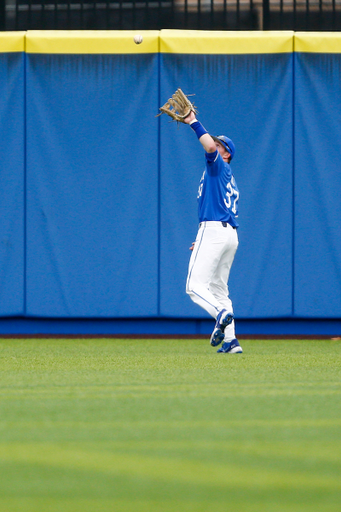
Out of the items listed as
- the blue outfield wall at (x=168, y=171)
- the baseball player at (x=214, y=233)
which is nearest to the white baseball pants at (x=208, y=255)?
the baseball player at (x=214, y=233)

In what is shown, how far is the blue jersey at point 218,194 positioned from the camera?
693 centimetres

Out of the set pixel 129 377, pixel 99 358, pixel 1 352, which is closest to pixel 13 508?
pixel 129 377

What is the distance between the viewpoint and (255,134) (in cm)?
911

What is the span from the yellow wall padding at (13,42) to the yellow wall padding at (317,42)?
289cm

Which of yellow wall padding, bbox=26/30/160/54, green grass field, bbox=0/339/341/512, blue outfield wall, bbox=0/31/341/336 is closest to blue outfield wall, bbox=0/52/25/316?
blue outfield wall, bbox=0/31/341/336

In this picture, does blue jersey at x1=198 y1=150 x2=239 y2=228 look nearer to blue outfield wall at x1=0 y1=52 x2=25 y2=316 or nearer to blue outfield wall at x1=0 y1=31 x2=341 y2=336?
blue outfield wall at x1=0 y1=31 x2=341 y2=336

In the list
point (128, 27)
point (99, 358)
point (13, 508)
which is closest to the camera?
point (13, 508)

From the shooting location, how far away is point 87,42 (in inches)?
358

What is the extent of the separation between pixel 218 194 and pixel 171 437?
12.5ft

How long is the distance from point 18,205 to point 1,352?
2.24 m

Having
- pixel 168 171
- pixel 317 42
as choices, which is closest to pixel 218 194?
pixel 168 171

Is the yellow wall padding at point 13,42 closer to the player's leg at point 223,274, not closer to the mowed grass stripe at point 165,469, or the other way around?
the player's leg at point 223,274

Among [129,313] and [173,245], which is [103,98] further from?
[129,313]

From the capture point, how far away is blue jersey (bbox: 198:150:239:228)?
6.93 meters
